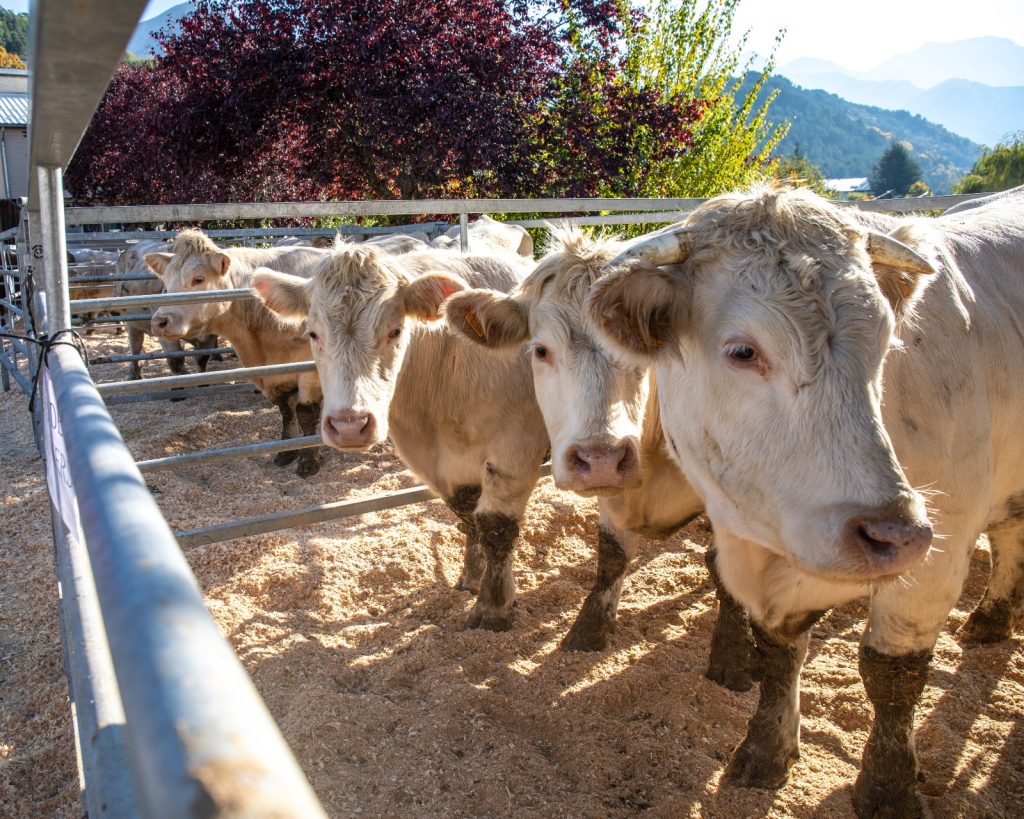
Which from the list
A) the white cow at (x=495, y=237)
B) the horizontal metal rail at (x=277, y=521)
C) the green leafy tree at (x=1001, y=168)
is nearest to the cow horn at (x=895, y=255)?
the horizontal metal rail at (x=277, y=521)

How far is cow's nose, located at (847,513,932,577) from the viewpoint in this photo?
1.62 meters

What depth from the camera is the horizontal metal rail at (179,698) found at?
0.39 m

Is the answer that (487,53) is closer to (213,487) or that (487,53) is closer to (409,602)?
(213,487)

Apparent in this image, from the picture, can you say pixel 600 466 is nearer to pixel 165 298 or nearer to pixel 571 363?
pixel 571 363

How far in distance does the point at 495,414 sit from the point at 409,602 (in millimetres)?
1011

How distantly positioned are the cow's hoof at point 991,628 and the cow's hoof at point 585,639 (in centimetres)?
158

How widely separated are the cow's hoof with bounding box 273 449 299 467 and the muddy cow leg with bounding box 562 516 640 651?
11.0 feet

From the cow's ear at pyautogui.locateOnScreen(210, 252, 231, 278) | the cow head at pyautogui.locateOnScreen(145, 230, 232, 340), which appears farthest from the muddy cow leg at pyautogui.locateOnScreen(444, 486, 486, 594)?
the cow's ear at pyautogui.locateOnScreen(210, 252, 231, 278)

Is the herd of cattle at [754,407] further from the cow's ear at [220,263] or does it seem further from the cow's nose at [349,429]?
the cow's ear at [220,263]

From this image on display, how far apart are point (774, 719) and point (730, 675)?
507 mm

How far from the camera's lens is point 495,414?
3.56 metres

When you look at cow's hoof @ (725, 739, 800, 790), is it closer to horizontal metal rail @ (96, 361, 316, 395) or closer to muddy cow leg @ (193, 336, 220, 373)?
horizontal metal rail @ (96, 361, 316, 395)

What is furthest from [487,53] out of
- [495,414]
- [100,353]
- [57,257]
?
[57,257]

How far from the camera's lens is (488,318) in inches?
117
